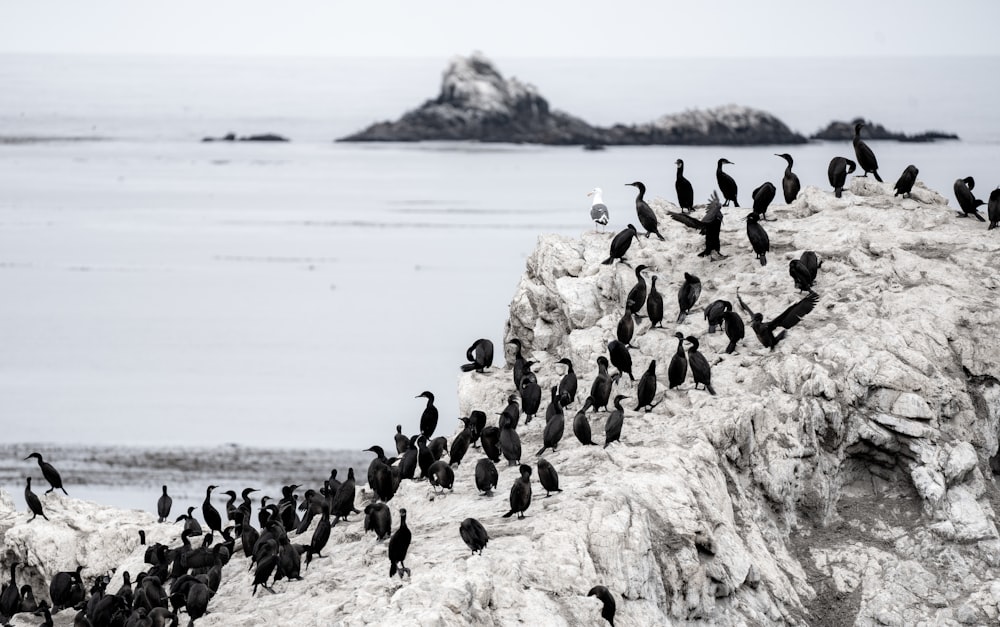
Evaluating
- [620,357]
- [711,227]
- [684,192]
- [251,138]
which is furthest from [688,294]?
[251,138]

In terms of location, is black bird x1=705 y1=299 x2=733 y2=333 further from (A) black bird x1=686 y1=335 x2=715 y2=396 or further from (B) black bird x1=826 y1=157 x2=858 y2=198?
(B) black bird x1=826 y1=157 x2=858 y2=198

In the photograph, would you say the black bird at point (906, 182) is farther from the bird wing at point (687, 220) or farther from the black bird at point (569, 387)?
the black bird at point (569, 387)

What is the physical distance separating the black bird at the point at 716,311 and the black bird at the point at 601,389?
2308mm

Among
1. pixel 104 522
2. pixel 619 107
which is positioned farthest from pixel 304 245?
pixel 619 107

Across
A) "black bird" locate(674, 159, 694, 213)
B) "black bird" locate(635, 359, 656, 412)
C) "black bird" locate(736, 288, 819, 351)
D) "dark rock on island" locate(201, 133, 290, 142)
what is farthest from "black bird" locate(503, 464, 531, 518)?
"dark rock on island" locate(201, 133, 290, 142)

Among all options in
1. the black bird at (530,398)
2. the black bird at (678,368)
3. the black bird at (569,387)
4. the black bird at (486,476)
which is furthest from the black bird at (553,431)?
the black bird at (678,368)

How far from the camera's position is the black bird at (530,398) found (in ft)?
73.9

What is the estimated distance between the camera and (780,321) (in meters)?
22.5

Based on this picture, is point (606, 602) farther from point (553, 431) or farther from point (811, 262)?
point (811, 262)

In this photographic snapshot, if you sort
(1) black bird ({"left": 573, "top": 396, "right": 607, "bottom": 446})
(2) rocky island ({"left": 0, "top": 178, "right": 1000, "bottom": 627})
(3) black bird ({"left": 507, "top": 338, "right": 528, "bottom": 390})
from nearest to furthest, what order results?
1. (2) rocky island ({"left": 0, "top": 178, "right": 1000, "bottom": 627})
2. (1) black bird ({"left": 573, "top": 396, "right": 607, "bottom": 446})
3. (3) black bird ({"left": 507, "top": 338, "right": 528, "bottom": 390})

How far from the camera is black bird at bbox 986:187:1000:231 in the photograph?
25.5 m

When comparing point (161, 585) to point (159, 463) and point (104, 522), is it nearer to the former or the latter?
point (104, 522)

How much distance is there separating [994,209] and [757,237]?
5.18 meters

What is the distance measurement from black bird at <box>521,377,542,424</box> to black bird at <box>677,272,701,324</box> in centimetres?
324
